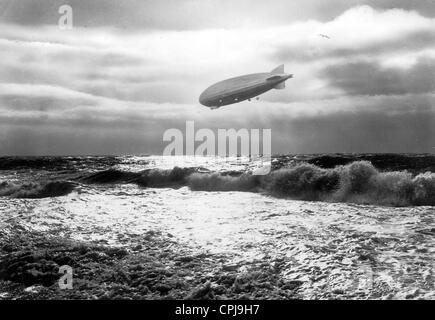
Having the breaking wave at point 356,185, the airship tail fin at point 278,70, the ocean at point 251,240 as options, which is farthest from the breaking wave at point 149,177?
the airship tail fin at point 278,70

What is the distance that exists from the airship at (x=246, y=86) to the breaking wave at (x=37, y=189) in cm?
1613

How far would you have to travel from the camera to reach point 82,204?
11250mm

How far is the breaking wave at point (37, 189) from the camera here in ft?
50.9

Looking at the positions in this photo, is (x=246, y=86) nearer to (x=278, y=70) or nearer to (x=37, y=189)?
(x=278, y=70)

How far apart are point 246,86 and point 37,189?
1727 cm

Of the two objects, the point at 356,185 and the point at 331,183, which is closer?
the point at 356,185

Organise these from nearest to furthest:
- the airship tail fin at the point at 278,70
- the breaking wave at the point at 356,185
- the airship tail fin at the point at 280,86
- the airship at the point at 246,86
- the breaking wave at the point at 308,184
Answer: the breaking wave at the point at 356,185 → the breaking wave at the point at 308,184 → the airship at the point at 246,86 → the airship tail fin at the point at 280,86 → the airship tail fin at the point at 278,70

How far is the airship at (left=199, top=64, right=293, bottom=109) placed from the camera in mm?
28531

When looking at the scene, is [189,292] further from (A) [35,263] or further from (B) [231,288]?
(A) [35,263]

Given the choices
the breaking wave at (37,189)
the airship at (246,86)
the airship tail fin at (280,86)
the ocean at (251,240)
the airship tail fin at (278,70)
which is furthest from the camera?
the airship tail fin at (278,70)

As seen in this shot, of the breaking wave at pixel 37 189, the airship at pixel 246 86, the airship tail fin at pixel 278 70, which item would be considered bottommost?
the breaking wave at pixel 37 189

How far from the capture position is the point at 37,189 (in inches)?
659

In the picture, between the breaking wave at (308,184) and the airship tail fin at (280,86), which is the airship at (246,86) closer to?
→ the airship tail fin at (280,86)

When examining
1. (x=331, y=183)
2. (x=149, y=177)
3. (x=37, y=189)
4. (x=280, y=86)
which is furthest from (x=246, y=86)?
(x=37, y=189)
